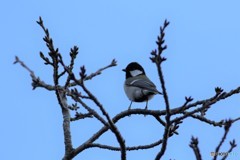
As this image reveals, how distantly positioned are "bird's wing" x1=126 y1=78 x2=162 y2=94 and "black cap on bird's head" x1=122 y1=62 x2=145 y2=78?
4.69 feet

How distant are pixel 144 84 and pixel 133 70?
2.41 metres

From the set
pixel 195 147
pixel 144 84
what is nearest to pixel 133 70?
pixel 144 84

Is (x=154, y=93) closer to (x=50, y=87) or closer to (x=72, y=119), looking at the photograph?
(x=72, y=119)

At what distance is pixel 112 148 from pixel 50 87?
123 cm

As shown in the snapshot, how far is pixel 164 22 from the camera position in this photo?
4.38 meters

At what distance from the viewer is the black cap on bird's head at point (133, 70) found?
12453 mm

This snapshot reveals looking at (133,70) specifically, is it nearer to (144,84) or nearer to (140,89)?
(140,89)

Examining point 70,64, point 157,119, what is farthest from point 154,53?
point 157,119

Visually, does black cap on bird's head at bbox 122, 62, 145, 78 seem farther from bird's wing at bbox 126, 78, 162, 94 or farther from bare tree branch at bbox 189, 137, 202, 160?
bare tree branch at bbox 189, 137, 202, 160

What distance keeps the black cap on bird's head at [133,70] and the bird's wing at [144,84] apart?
1430mm

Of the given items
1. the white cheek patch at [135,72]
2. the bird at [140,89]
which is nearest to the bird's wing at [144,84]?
the bird at [140,89]

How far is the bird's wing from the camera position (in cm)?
973

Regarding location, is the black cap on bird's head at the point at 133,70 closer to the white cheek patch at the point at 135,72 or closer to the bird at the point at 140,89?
the white cheek patch at the point at 135,72

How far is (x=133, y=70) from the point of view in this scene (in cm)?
1258
